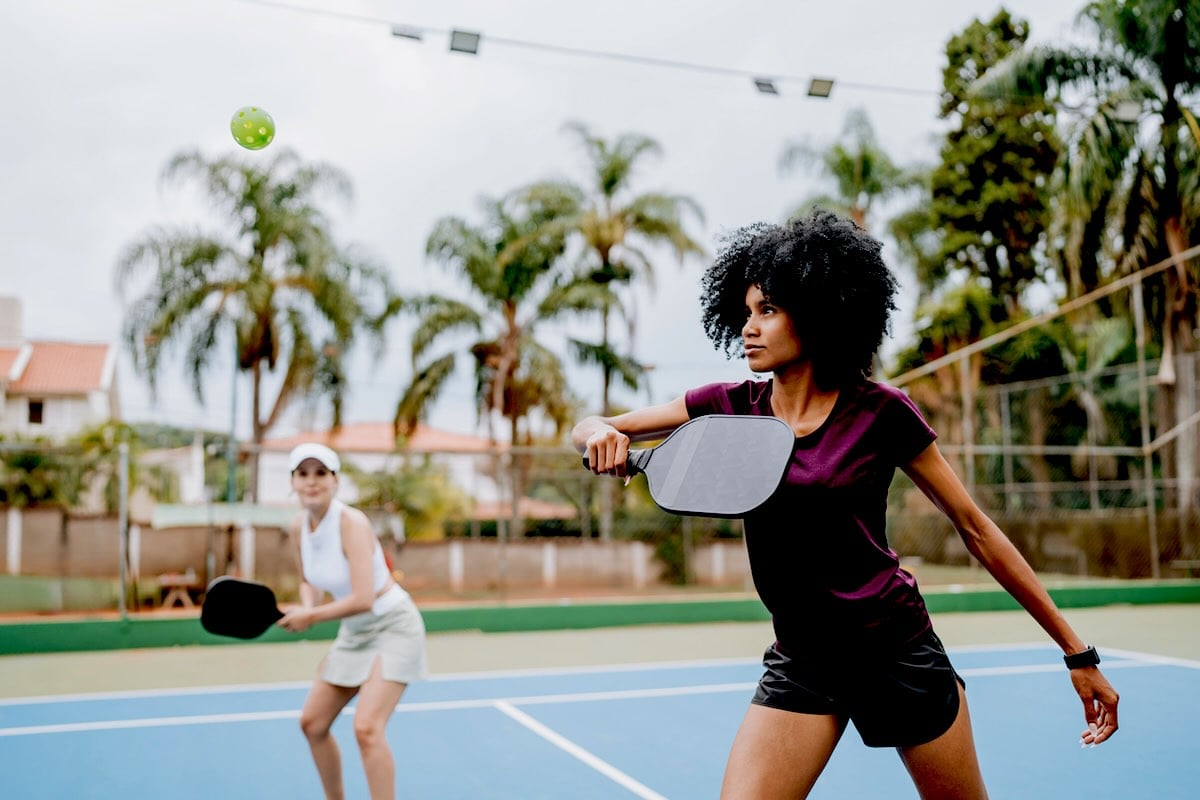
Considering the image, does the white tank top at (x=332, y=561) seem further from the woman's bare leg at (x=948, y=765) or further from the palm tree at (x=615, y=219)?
the palm tree at (x=615, y=219)

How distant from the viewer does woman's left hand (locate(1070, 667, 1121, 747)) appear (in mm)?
2914

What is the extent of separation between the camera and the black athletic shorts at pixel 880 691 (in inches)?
112

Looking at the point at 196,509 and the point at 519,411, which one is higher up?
the point at 519,411

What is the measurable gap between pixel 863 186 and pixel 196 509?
19.8 m

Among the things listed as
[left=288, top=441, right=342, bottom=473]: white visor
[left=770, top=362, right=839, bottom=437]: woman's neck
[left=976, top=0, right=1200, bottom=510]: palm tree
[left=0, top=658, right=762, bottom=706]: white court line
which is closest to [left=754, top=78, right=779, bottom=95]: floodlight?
[left=0, top=658, right=762, bottom=706]: white court line

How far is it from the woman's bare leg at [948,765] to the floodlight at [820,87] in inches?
364

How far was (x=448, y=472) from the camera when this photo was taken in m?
19.5

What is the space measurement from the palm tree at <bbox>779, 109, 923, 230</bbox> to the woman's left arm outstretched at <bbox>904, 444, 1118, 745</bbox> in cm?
2635

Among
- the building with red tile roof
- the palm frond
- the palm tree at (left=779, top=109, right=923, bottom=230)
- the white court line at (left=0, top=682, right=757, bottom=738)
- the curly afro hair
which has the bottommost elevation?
the white court line at (left=0, top=682, right=757, bottom=738)

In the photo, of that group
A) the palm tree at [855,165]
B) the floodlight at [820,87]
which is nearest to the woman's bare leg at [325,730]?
the floodlight at [820,87]

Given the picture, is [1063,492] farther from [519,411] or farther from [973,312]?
[519,411]

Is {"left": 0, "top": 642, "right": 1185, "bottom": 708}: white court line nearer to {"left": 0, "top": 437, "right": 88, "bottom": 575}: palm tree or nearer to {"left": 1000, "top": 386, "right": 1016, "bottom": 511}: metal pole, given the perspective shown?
{"left": 0, "top": 437, "right": 88, "bottom": 575}: palm tree

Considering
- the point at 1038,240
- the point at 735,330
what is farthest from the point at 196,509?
the point at 1038,240

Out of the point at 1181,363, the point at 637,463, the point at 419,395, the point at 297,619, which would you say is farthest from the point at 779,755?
the point at 419,395
